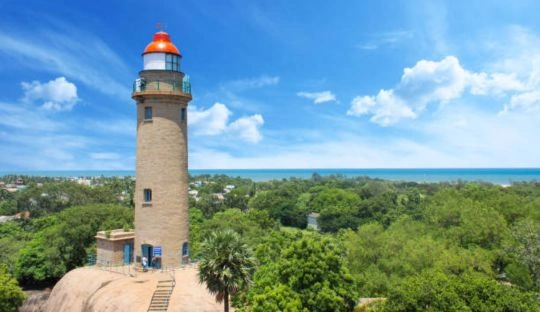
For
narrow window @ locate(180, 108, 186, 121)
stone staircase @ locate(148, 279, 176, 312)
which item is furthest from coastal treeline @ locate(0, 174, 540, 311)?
narrow window @ locate(180, 108, 186, 121)

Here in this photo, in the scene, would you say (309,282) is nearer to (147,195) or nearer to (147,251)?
(147,251)

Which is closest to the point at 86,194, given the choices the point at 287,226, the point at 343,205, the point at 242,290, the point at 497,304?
the point at 287,226

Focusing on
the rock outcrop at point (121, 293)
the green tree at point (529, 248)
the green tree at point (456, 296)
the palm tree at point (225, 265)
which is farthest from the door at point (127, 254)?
the green tree at point (529, 248)

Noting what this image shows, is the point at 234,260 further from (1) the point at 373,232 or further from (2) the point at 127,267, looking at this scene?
(1) the point at 373,232

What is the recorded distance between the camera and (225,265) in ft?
68.7

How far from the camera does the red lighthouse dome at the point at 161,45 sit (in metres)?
29.6

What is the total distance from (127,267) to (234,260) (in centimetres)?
1249

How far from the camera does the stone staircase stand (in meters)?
23.4

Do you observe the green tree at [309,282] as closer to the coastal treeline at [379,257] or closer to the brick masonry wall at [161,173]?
the coastal treeline at [379,257]

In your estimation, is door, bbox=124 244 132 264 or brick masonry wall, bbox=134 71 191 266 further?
door, bbox=124 244 132 264

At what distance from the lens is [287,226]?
105125mm

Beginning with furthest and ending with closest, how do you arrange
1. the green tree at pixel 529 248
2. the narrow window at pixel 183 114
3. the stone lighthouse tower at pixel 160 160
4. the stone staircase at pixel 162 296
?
1. the narrow window at pixel 183 114
2. the stone lighthouse tower at pixel 160 160
3. the green tree at pixel 529 248
4. the stone staircase at pixel 162 296

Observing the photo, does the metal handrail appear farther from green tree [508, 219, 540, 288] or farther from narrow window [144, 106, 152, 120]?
green tree [508, 219, 540, 288]

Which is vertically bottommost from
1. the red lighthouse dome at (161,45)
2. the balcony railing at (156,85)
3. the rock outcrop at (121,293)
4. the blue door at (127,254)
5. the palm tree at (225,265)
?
the rock outcrop at (121,293)
